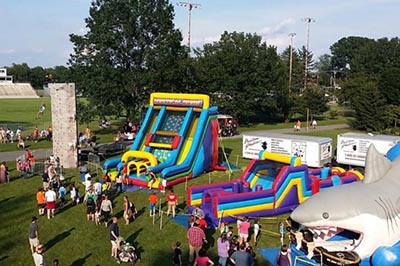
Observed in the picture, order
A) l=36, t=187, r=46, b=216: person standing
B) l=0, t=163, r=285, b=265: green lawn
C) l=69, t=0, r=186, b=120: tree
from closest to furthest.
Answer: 1. l=0, t=163, r=285, b=265: green lawn
2. l=36, t=187, r=46, b=216: person standing
3. l=69, t=0, r=186, b=120: tree

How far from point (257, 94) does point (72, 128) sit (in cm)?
2563

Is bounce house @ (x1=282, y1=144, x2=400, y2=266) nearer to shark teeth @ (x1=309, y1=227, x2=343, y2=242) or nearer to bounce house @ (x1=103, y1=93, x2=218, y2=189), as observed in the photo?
shark teeth @ (x1=309, y1=227, x2=343, y2=242)

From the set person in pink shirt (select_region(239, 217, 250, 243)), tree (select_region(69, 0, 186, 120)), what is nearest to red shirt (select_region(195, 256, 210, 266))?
person in pink shirt (select_region(239, 217, 250, 243))

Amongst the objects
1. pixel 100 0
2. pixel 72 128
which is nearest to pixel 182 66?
pixel 100 0

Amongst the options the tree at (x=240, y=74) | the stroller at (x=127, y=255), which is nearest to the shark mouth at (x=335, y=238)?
the stroller at (x=127, y=255)

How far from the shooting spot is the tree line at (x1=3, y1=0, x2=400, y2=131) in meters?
37.4

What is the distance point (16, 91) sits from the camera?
381ft

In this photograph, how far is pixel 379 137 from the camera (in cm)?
2541

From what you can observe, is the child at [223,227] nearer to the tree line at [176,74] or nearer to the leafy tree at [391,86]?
the tree line at [176,74]

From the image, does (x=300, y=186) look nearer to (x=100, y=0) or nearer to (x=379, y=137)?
(x=379, y=137)

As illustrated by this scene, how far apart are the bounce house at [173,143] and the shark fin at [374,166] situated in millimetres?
10810

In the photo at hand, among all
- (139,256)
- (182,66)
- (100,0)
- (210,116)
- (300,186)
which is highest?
(100,0)

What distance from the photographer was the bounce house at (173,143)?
21.8 meters

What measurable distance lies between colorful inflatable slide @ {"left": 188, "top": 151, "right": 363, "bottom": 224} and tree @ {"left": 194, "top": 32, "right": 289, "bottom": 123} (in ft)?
84.5
